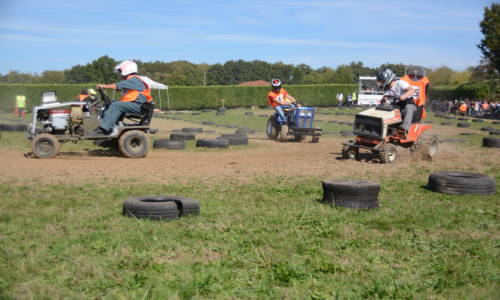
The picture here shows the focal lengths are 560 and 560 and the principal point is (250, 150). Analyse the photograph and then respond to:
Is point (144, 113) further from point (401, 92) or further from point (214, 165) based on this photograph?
point (401, 92)

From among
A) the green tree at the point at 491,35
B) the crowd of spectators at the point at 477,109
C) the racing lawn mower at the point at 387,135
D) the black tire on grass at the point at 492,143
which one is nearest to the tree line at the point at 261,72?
the green tree at the point at 491,35

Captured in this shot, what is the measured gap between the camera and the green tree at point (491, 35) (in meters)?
50.8

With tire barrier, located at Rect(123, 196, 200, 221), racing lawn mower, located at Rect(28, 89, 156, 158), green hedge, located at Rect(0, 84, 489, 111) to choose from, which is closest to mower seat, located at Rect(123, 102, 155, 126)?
racing lawn mower, located at Rect(28, 89, 156, 158)

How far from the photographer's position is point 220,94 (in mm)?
55250

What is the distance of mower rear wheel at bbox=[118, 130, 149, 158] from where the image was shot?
12.4 metres

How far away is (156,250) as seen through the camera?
17.0 ft

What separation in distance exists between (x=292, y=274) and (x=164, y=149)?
404 inches

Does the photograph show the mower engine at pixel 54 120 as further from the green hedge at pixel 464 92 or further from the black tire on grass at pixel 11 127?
the green hedge at pixel 464 92

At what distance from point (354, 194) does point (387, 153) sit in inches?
206

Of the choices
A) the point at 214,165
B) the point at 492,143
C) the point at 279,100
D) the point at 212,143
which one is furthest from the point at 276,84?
the point at 214,165

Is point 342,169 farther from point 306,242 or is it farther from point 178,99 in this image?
point 178,99

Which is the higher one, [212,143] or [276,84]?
[276,84]

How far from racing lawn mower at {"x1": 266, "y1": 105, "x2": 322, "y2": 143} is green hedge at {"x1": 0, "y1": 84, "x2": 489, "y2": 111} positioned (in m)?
31.5

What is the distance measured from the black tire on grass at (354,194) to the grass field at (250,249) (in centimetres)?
18
